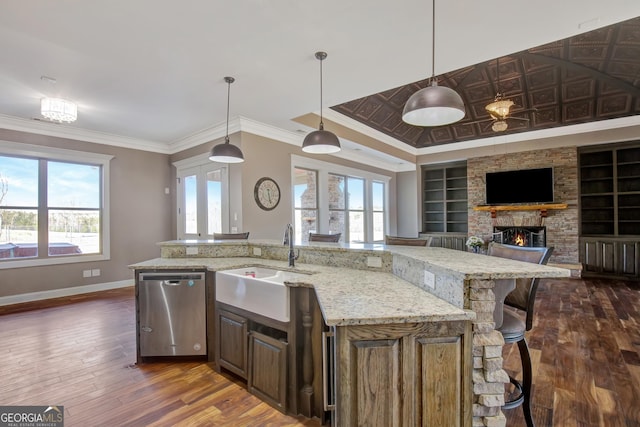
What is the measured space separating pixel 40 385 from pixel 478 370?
3.03 m

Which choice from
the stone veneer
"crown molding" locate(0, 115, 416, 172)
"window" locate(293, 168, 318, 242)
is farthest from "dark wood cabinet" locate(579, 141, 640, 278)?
"window" locate(293, 168, 318, 242)

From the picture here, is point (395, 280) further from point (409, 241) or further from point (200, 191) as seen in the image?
point (200, 191)

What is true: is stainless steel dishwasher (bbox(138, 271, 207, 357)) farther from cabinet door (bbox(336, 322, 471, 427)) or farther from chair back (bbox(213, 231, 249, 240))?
cabinet door (bbox(336, 322, 471, 427))

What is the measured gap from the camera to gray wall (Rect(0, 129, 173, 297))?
4.53 metres

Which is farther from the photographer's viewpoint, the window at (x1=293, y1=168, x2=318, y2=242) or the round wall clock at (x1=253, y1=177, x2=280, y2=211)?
the window at (x1=293, y1=168, x2=318, y2=242)

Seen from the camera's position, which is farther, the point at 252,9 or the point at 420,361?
the point at 252,9

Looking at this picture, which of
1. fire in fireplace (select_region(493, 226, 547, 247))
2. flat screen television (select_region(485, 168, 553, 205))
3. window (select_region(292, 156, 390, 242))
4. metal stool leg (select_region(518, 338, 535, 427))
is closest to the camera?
metal stool leg (select_region(518, 338, 535, 427))

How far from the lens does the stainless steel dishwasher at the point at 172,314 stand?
255 centimetres

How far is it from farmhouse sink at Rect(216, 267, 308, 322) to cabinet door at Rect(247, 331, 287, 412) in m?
0.19

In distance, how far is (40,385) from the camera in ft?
7.41

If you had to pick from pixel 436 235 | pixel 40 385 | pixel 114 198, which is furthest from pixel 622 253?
pixel 114 198

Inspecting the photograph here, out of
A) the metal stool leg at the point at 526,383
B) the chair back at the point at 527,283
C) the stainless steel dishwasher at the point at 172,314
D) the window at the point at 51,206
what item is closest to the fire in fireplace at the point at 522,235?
the chair back at the point at 527,283

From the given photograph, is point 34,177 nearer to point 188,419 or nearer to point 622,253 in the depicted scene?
point 188,419

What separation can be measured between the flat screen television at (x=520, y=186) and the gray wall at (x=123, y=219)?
23.5ft
